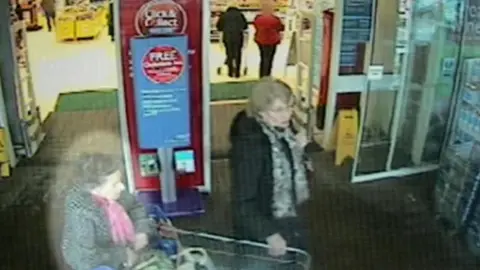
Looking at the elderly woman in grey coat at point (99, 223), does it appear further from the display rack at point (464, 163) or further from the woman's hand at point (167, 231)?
the display rack at point (464, 163)

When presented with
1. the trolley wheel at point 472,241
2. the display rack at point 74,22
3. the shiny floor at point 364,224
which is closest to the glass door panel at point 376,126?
the shiny floor at point 364,224

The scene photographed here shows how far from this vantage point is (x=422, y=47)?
1.59 metres

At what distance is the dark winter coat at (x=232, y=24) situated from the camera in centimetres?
128

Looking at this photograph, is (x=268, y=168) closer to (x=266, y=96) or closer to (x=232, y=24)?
(x=266, y=96)

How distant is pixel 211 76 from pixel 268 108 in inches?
16.3

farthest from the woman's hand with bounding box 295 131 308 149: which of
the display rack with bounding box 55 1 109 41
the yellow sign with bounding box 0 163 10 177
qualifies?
the yellow sign with bounding box 0 163 10 177

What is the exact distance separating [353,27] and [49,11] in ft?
2.33

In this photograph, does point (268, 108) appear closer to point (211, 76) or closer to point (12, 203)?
point (211, 76)

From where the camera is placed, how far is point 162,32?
1511 mm

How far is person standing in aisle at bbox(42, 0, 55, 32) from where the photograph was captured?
1197 millimetres

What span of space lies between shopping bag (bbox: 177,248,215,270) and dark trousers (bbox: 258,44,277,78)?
1.20 ft

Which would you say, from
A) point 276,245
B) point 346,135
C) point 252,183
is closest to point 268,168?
point 252,183

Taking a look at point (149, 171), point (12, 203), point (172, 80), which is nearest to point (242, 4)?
point (172, 80)

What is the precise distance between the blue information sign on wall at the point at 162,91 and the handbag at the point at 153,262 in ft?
1.18
